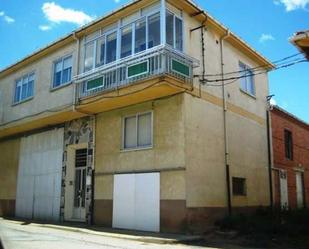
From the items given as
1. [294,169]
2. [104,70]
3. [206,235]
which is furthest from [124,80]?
[294,169]

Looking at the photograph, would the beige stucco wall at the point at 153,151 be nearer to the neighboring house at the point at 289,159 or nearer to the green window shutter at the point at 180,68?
the green window shutter at the point at 180,68

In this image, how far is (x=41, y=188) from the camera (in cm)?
2117

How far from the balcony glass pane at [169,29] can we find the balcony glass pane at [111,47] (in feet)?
8.08

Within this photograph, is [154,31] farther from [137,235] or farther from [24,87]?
[24,87]

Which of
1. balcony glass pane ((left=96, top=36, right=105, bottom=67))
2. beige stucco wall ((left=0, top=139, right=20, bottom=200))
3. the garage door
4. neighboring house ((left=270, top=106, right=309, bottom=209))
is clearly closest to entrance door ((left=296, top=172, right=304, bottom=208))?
neighboring house ((left=270, top=106, right=309, bottom=209))

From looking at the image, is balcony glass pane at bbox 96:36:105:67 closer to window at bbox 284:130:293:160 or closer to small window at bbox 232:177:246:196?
small window at bbox 232:177:246:196

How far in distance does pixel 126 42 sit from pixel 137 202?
6424 mm

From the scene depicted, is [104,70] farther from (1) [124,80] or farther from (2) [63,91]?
(2) [63,91]

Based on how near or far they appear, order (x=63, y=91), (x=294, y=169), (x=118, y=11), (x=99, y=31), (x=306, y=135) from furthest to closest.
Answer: (x=306, y=135)
(x=294, y=169)
(x=63, y=91)
(x=99, y=31)
(x=118, y=11)

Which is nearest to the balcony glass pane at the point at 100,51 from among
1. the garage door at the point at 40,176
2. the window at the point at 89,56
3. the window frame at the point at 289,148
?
the window at the point at 89,56

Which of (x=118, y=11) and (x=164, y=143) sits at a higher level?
(x=118, y=11)

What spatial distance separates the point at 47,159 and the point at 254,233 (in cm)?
1157

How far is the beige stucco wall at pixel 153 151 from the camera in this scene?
15.0 metres

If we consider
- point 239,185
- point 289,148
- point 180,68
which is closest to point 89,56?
point 180,68
